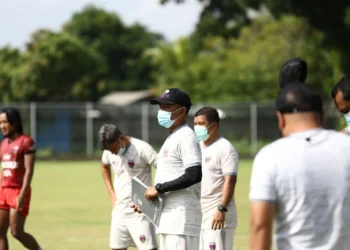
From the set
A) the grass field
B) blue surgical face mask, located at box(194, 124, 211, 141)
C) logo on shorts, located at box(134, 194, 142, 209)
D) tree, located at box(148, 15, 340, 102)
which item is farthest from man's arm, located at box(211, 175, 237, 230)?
tree, located at box(148, 15, 340, 102)

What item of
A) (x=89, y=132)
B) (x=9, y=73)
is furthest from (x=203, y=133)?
(x=9, y=73)

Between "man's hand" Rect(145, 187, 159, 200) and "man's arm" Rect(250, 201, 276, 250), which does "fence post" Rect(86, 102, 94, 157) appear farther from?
"man's arm" Rect(250, 201, 276, 250)

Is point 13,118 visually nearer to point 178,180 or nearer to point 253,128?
point 178,180

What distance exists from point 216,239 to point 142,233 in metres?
1.03

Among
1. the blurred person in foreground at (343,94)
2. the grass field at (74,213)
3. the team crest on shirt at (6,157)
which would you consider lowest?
the grass field at (74,213)

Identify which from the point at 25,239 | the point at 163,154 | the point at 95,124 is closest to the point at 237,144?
the point at 95,124

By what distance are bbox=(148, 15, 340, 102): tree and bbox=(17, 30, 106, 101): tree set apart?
581 cm

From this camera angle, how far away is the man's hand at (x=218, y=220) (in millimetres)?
8898

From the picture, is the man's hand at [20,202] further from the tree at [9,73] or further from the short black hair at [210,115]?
the tree at [9,73]

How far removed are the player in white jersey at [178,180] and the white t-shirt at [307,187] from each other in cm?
284

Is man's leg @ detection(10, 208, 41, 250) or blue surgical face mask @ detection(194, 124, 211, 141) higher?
blue surgical face mask @ detection(194, 124, 211, 141)

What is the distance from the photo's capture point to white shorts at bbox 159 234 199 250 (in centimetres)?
766

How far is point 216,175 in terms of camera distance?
30.3 ft

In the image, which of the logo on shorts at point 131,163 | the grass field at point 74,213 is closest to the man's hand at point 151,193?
the logo on shorts at point 131,163
